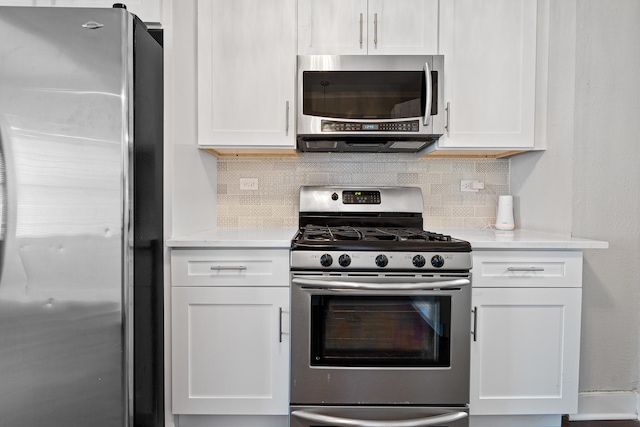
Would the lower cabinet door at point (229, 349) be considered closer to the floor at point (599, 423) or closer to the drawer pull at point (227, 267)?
the drawer pull at point (227, 267)

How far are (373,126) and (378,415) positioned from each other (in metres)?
1.40

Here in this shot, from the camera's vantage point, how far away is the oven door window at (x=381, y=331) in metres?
1.65

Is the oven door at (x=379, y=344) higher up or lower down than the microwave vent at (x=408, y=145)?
lower down

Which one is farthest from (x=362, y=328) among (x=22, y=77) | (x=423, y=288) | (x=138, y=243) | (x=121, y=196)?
(x=22, y=77)

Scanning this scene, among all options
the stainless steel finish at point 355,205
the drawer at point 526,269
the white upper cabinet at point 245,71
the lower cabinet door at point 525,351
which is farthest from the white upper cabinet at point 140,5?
the lower cabinet door at point 525,351

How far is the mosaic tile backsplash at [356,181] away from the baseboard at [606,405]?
3.49 feet

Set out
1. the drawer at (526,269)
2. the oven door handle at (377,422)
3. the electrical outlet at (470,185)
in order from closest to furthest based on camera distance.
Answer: the oven door handle at (377,422)
the drawer at (526,269)
the electrical outlet at (470,185)

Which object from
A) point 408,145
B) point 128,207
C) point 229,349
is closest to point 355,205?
→ point 408,145

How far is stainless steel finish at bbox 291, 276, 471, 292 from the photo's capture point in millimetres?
1606

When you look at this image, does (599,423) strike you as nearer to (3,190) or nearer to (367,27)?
(367,27)

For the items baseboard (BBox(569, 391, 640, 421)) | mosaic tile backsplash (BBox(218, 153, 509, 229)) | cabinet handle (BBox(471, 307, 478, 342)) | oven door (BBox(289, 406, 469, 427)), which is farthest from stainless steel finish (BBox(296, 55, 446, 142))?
baseboard (BBox(569, 391, 640, 421))

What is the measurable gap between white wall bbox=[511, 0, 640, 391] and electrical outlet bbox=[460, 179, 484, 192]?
0.50m

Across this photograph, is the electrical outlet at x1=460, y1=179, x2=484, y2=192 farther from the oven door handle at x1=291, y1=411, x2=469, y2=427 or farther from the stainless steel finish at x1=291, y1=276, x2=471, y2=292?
the oven door handle at x1=291, y1=411, x2=469, y2=427

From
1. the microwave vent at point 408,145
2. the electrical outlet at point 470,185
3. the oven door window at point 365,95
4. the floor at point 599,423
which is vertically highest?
the oven door window at point 365,95
